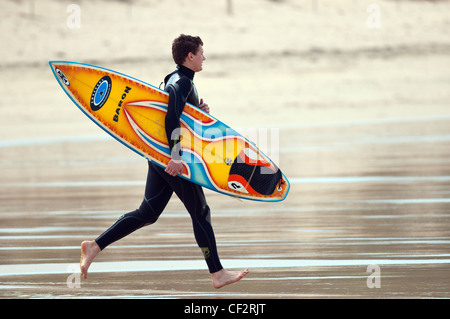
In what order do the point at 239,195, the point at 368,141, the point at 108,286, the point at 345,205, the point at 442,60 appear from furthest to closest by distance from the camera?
the point at 442,60, the point at 368,141, the point at 345,205, the point at 239,195, the point at 108,286

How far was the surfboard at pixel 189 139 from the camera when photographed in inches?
271

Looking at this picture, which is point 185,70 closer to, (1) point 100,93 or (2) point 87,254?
(1) point 100,93

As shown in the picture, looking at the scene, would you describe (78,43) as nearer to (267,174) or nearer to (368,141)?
(368,141)

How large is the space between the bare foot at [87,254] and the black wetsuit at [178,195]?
5 centimetres

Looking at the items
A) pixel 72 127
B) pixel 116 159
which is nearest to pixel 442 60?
pixel 72 127

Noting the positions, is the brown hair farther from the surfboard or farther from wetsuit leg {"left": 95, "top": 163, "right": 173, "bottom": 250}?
wetsuit leg {"left": 95, "top": 163, "right": 173, "bottom": 250}

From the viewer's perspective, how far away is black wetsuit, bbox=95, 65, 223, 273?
6.50 metres

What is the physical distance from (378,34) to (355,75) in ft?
26.2

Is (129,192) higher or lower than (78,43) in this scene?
lower

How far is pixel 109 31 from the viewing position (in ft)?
137

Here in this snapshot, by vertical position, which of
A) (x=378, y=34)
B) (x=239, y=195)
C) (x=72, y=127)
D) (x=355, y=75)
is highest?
(x=378, y=34)

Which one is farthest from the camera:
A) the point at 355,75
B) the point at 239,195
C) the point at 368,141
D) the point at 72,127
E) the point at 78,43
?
the point at 78,43

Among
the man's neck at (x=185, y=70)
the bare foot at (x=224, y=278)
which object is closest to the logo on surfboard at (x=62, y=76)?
the man's neck at (x=185, y=70)
